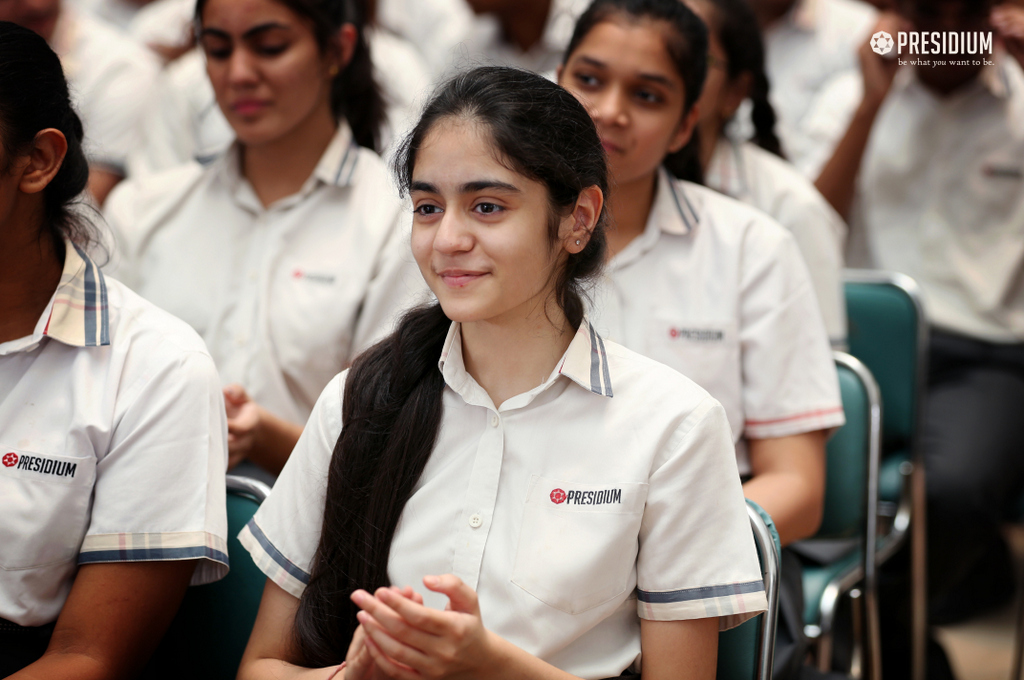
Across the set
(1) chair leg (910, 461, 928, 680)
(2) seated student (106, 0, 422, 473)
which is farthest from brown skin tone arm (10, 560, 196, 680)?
(1) chair leg (910, 461, 928, 680)

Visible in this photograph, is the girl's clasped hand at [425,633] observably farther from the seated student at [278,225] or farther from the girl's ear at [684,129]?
the girl's ear at [684,129]

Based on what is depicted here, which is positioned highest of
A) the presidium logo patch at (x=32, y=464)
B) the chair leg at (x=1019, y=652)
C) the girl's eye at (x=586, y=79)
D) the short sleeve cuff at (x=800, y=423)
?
the girl's eye at (x=586, y=79)

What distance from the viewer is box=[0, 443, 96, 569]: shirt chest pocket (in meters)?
1.20

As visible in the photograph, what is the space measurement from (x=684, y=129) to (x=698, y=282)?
0.30m

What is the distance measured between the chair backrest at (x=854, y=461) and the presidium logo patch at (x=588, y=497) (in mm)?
884

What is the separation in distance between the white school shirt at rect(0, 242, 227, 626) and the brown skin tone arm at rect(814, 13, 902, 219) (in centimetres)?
209

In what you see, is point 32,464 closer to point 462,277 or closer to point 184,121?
point 462,277

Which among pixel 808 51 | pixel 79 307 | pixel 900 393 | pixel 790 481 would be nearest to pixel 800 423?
pixel 790 481

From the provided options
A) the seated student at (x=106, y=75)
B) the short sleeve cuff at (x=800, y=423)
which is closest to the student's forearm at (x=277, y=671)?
the short sleeve cuff at (x=800, y=423)

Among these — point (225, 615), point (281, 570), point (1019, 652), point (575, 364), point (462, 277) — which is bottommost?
point (1019, 652)

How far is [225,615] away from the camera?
1.35m

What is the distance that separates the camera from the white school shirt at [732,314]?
5.62ft

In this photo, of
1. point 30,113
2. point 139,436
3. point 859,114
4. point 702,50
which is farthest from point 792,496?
point 859,114

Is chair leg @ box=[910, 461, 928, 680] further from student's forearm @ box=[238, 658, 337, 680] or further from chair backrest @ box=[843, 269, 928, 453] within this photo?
student's forearm @ box=[238, 658, 337, 680]
